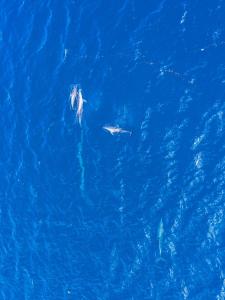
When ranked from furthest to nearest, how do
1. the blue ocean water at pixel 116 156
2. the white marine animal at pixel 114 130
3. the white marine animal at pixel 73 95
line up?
the white marine animal at pixel 73 95
the white marine animal at pixel 114 130
the blue ocean water at pixel 116 156

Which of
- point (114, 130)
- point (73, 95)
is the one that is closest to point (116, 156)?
point (114, 130)

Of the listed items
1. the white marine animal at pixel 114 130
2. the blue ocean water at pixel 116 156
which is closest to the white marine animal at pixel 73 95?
the blue ocean water at pixel 116 156

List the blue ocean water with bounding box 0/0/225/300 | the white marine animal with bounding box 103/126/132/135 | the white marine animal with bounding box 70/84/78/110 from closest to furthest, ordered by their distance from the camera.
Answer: the blue ocean water with bounding box 0/0/225/300 → the white marine animal with bounding box 103/126/132/135 → the white marine animal with bounding box 70/84/78/110

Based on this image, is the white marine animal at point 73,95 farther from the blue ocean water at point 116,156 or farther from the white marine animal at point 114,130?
the white marine animal at point 114,130

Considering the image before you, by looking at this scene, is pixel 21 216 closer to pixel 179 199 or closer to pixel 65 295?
pixel 65 295

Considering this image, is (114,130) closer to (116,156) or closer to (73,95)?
(116,156)

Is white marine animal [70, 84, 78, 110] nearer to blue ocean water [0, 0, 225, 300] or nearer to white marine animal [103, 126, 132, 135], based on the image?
blue ocean water [0, 0, 225, 300]

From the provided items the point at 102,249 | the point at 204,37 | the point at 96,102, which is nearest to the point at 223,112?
the point at 204,37

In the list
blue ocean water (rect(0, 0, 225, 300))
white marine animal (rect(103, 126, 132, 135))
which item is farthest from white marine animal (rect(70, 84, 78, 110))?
white marine animal (rect(103, 126, 132, 135))
